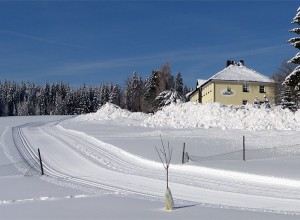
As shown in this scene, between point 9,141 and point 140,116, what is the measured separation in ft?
90.0

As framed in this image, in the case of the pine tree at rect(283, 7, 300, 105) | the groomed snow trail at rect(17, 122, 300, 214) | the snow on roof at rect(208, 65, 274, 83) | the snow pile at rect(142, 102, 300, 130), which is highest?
the snow on roof at rect(208, 65, 274, 83)

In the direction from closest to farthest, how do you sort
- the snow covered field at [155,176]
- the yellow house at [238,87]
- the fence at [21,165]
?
the snow covered field at [155,176], the fence at [21,165], the yellow house at [238,87]

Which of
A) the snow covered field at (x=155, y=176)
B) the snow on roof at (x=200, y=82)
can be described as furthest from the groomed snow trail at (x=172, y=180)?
the snow on roof at (x=200, y=82)

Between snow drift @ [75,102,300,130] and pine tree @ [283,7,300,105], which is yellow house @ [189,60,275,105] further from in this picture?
pine tree @ [283,7,300,105]

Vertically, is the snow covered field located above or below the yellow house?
below

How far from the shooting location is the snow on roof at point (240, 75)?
65125mm

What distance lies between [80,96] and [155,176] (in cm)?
12160

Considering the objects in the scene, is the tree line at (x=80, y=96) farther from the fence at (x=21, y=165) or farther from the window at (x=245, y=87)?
the fence at (x=21, y=165)

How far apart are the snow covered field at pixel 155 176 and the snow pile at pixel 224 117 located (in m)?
0.12

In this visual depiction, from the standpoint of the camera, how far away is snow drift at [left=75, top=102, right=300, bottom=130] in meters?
37.0

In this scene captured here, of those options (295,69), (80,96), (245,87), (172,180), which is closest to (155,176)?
(172,180)

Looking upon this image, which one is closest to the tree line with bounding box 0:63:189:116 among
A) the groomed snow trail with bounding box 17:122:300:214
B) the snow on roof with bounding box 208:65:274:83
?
the snow on roof with bounding box 208:65:274:83

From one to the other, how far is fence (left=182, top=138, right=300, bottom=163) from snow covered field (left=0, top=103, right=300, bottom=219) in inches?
8.9

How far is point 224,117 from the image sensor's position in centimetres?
4109
